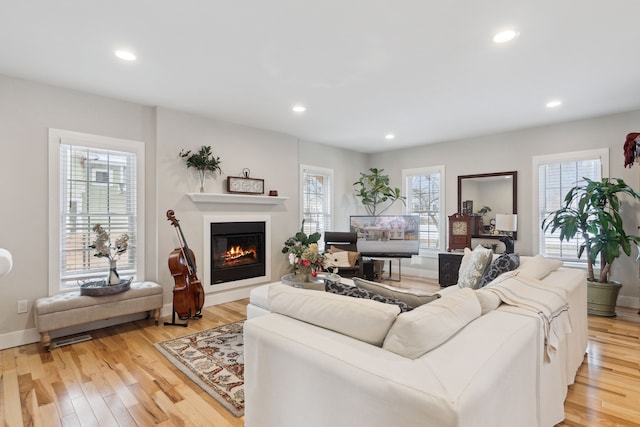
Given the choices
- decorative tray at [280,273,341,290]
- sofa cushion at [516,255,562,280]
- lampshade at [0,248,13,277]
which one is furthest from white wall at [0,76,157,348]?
sofa cushion at [516,255,562,280]

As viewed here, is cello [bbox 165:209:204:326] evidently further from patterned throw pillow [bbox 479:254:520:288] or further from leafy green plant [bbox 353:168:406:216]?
leafy green plant [bbox 353:168:406:216]

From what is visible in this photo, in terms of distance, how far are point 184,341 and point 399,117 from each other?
3844 millimetres

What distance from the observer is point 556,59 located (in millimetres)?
2850

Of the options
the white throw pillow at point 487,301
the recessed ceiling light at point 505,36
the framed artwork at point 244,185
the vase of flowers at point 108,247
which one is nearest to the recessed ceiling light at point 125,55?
the vase of flowers at point 108,247

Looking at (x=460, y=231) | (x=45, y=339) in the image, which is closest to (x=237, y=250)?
(x=45, y=339)

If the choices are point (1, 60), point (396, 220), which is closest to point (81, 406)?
point (1, 60)

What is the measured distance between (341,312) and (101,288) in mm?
2953

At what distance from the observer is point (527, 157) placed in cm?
512

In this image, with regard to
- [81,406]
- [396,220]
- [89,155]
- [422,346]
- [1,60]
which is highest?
[1,60]

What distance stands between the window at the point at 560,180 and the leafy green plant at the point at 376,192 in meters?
2.30

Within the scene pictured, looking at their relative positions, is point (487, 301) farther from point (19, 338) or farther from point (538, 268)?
point (19, 338)

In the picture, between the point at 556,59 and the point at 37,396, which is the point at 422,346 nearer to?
the point at 37,396

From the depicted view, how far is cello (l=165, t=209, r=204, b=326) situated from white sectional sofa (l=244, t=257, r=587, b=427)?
2153 millimetres

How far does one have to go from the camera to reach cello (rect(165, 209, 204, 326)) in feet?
11.8
